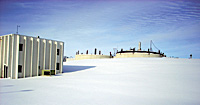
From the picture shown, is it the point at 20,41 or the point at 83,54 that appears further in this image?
the point at 83,54

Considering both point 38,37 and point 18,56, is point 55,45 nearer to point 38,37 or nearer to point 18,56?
point 38,37

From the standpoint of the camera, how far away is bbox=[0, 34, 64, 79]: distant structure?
17.1 metres

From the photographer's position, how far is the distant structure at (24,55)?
1708cm

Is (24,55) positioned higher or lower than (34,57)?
higher

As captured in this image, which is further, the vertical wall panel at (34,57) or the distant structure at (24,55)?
the vertical wall panel at (34,57)

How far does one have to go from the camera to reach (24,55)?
1773 centimetres

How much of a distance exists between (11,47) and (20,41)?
127 centimetres

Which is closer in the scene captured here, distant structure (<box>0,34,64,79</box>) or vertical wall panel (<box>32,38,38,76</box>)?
distant structure (<box>0,34,64,79</box>)

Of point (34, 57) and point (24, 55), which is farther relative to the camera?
point (34, 57)

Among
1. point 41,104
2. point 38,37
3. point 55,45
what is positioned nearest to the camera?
point 41,104

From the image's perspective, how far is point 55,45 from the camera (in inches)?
872

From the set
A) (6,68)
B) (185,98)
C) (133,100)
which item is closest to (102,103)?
(133,100)

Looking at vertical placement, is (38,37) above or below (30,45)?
above

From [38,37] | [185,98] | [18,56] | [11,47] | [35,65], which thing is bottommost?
[185,98]
